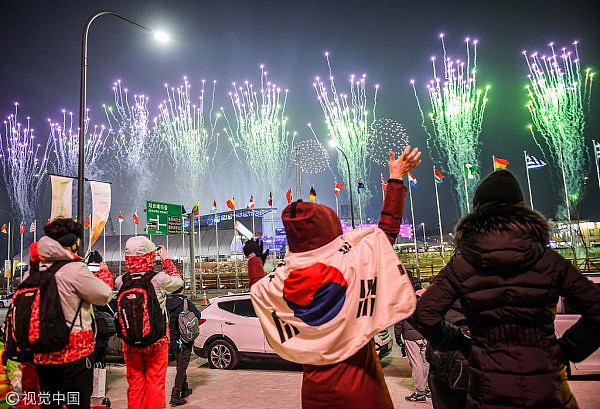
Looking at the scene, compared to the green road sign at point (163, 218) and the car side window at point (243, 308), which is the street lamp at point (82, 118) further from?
the green road sign at point (163, 218)

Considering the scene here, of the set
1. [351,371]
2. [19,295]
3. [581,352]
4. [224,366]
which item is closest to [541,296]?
[581,352]

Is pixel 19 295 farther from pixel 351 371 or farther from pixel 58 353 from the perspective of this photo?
pixel 351 371

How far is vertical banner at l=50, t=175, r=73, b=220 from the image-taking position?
32.4 ft

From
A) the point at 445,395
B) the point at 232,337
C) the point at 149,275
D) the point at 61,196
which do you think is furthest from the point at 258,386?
the point at 61,196

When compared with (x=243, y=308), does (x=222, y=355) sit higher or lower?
lower

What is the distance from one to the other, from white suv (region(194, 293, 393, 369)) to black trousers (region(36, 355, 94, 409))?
597 cm

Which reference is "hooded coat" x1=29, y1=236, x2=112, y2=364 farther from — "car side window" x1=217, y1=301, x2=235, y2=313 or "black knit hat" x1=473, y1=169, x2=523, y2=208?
"car side window" x1=217, y1=301, x2=235, y2=313

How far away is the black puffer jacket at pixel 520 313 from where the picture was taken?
223 centimetres

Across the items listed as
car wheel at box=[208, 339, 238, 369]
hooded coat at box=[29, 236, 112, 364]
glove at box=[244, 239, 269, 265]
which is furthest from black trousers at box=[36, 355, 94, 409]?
car wheel at box=[208, 339, 238, 369]

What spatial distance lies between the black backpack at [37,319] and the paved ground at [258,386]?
11.6 ft

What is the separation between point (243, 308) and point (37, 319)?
266 inches

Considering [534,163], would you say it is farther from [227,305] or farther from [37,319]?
[37,319]

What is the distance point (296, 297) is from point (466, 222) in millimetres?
1064

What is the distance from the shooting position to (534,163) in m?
26.3
